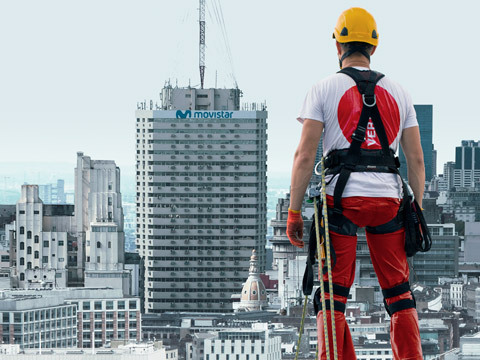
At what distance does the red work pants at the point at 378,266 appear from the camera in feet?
27.4

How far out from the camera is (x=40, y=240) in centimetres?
10150

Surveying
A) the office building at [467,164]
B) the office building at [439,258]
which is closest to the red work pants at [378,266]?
the office building at [439,258]

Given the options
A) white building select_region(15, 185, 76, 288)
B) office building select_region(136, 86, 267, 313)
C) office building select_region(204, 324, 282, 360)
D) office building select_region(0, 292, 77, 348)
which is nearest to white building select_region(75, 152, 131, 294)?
white building select_region(15, 185, 76, 288)

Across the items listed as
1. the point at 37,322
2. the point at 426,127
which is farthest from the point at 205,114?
the point at 426,127

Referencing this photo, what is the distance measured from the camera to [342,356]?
841 cm

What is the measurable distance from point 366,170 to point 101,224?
90598 millimetres

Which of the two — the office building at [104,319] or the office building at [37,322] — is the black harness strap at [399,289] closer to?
the office building at [37,322]

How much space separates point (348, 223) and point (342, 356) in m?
0.62

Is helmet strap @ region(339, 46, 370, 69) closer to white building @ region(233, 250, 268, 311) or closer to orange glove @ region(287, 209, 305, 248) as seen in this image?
orange glove @ region(287, 209, 305, 248)

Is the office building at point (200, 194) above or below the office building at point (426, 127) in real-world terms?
below

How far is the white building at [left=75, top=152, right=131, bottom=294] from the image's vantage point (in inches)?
3831

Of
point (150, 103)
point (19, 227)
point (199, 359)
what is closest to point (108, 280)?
point (19, 227)

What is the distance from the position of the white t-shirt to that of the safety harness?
24 mm

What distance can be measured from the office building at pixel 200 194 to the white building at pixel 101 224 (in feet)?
43.1
